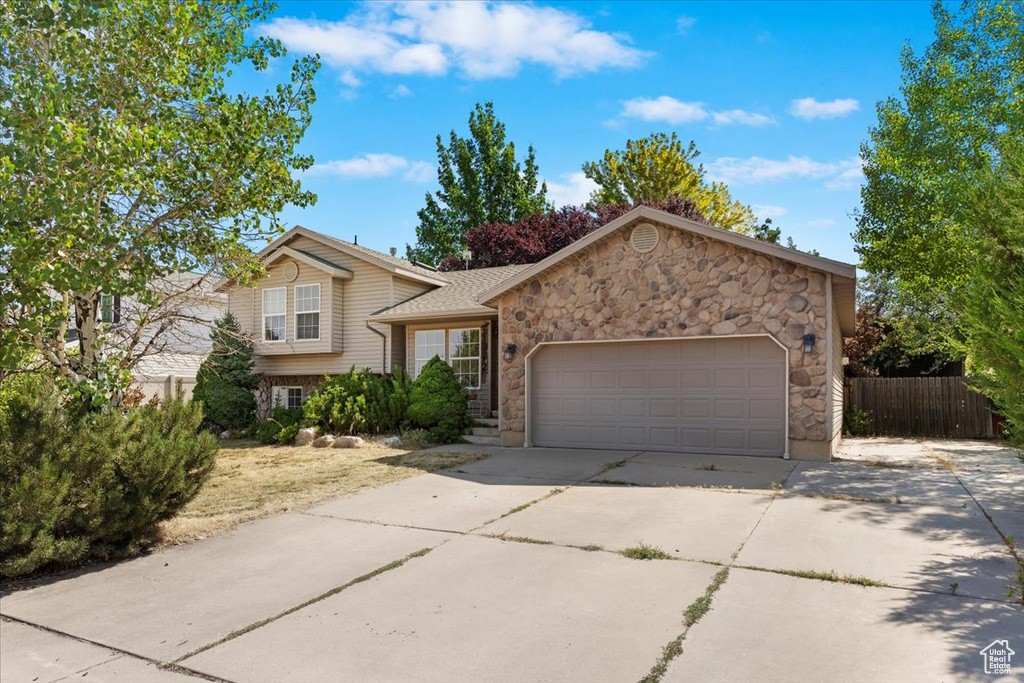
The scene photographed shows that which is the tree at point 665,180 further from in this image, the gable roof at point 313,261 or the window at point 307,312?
the window at point 307,312

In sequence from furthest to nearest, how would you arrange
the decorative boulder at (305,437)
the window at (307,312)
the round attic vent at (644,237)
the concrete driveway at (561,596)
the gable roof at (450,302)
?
the window at (307,312) → the gable roof at (450,302) → the decorative boulder at (305,437) → the round attic vent at (644,237) → the concrete driveway at (561,596)

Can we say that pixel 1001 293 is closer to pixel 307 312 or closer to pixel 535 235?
pixel 307 312

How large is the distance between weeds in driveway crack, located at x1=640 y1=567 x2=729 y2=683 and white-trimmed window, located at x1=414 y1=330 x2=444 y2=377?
40.1 feet

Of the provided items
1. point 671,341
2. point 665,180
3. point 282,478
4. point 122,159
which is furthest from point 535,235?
point 122,159

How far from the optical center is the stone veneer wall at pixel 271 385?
18453mm

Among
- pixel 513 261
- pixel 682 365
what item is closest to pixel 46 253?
pixel 682 365

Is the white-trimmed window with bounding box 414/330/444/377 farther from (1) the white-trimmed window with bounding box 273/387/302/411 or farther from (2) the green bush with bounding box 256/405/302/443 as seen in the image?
(1) the white-trimmed window with bounding box 273/387/302/411

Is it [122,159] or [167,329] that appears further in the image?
[167,329]

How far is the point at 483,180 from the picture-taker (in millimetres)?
33312

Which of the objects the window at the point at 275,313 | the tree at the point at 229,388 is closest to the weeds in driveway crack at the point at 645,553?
the tree at the point at 229,388

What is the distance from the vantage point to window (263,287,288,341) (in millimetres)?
18297

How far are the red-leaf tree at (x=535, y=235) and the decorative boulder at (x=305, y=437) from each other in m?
13.7

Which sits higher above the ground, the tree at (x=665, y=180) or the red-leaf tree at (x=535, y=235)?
the tree at (x=665, y=180)

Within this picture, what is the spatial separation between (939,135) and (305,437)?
630 inches
